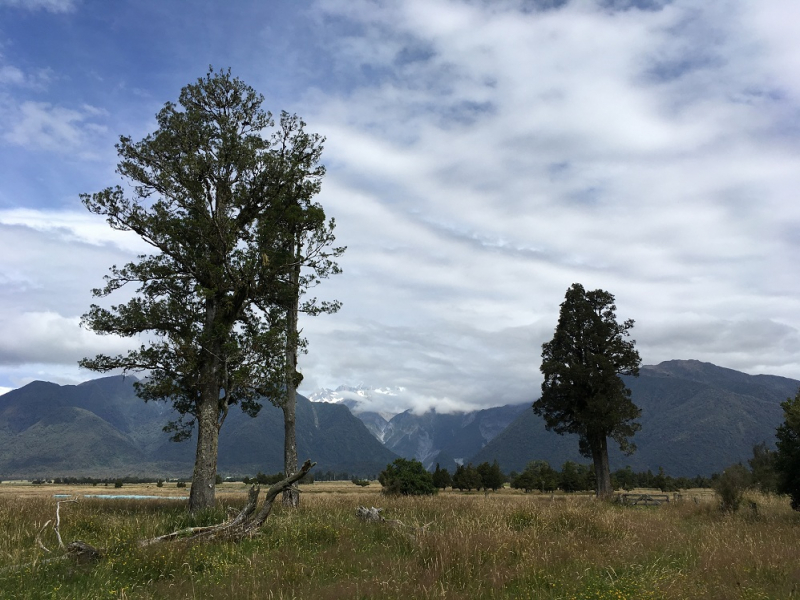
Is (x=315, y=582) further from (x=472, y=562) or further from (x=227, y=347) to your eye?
(x=227, y=347)

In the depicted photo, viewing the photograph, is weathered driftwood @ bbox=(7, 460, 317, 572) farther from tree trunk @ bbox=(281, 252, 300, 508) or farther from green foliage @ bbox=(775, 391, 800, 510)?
green foliage @ bbox=(775, 391, 800, 510)

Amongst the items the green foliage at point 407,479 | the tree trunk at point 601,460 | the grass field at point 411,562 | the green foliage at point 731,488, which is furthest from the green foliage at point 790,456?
the green foliage at point 407,479

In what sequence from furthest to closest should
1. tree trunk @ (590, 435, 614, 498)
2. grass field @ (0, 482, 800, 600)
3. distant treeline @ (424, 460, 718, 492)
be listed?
distant treeline @ (424, 460, 718, 492) < tree trunk @ (590, 435, 614, 498) < grass field @ (0, 482, 800, 600)

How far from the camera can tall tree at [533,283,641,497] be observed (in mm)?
36438

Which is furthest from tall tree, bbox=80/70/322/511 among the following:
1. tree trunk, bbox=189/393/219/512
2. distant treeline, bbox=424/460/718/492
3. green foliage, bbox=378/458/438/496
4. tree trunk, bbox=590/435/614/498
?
distant treeline, bbox=424/460/718/492

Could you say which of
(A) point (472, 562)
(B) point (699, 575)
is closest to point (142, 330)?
(A) point (472, 562)

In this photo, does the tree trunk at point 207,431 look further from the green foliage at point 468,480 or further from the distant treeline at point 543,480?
the green foliage at point 468,480

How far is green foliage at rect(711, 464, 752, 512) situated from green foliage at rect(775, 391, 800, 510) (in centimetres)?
210

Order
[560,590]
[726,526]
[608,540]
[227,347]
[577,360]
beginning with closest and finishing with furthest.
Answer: [560,590] → [608,540] → [726,526] → [227,347] → [577,360]

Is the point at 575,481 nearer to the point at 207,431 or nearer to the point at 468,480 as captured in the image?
the point at 468,480

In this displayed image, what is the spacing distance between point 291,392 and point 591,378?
2492 centimetres

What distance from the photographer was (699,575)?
9039mm

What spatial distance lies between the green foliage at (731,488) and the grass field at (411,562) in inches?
346

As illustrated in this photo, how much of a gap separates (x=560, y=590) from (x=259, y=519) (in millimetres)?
7472
